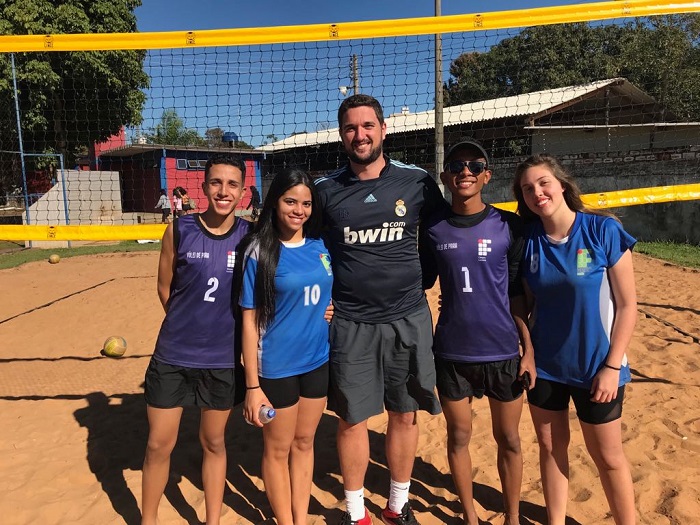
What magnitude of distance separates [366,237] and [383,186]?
0.90 ft

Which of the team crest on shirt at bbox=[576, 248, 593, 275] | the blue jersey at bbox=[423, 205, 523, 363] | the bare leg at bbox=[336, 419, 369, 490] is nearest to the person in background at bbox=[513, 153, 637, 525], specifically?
the team crest on shirt at bbox=[576, 248, 593, 275]

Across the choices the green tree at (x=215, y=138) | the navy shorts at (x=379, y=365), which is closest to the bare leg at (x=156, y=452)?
the navy shorts at (x=379, y=365)

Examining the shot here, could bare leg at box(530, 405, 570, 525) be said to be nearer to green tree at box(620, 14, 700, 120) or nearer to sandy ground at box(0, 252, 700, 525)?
sandy ground at box(0, 252, 700, 525)

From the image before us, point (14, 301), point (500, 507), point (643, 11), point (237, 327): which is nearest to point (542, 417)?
point (500, 507)

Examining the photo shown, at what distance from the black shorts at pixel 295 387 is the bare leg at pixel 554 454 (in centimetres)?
100

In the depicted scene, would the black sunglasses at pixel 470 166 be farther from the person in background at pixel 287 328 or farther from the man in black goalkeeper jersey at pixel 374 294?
the person in background at pixel 287 328

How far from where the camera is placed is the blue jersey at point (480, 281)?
7.48 feet

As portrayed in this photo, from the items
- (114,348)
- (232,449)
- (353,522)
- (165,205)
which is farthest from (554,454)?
(165,205)

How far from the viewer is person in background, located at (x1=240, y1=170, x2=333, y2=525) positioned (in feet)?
7.38

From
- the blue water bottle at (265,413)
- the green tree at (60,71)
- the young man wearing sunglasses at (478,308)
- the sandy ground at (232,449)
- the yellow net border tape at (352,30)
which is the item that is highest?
the green tree at (60,71)

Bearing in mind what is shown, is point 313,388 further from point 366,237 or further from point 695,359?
point 695,359

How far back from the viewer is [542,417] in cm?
224

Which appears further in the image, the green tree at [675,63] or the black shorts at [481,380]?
the green tree at [675,63]

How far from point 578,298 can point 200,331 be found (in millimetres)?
1706
